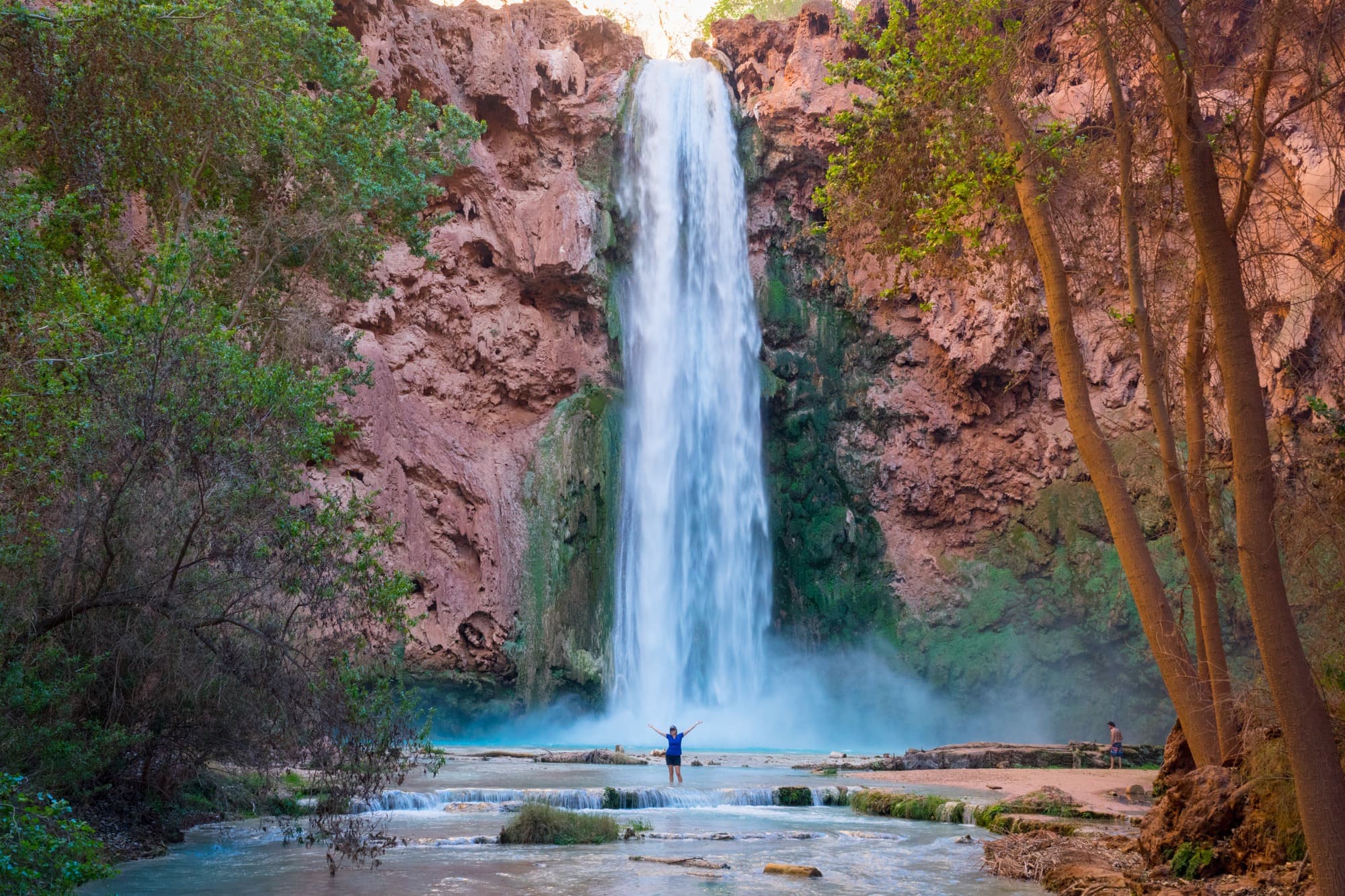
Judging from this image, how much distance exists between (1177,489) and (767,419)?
27.1 meters

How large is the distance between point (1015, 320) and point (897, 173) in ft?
80.6

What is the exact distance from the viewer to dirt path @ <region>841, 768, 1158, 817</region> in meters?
15.5

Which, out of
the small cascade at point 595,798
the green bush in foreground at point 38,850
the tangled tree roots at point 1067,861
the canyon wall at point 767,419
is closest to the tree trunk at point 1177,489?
the tangled tree roots at point 1067,861

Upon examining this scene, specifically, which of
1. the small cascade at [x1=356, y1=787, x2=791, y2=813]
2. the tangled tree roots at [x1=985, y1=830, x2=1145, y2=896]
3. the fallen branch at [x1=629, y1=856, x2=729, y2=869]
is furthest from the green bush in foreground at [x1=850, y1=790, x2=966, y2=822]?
the fallen branch at [x1=629, y1=856, x2=729, y2=869]

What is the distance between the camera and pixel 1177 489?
9.55 m

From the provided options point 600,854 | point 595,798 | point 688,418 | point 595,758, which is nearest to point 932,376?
point 688,418

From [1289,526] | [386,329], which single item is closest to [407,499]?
[386,329]

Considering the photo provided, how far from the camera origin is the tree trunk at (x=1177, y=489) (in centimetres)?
918

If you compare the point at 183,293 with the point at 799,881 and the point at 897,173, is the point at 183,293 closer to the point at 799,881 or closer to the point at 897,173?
the point at 897,173

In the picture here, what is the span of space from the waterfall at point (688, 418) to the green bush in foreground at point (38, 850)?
2685 cm

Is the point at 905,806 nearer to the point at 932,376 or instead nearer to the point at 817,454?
the point at 817,454

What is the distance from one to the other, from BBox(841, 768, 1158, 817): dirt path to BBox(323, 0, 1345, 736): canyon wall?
38.4 feet

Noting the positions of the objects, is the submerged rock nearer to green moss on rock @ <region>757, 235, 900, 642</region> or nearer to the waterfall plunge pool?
the waterfall plunge pool

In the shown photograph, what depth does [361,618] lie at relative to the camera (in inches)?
381
